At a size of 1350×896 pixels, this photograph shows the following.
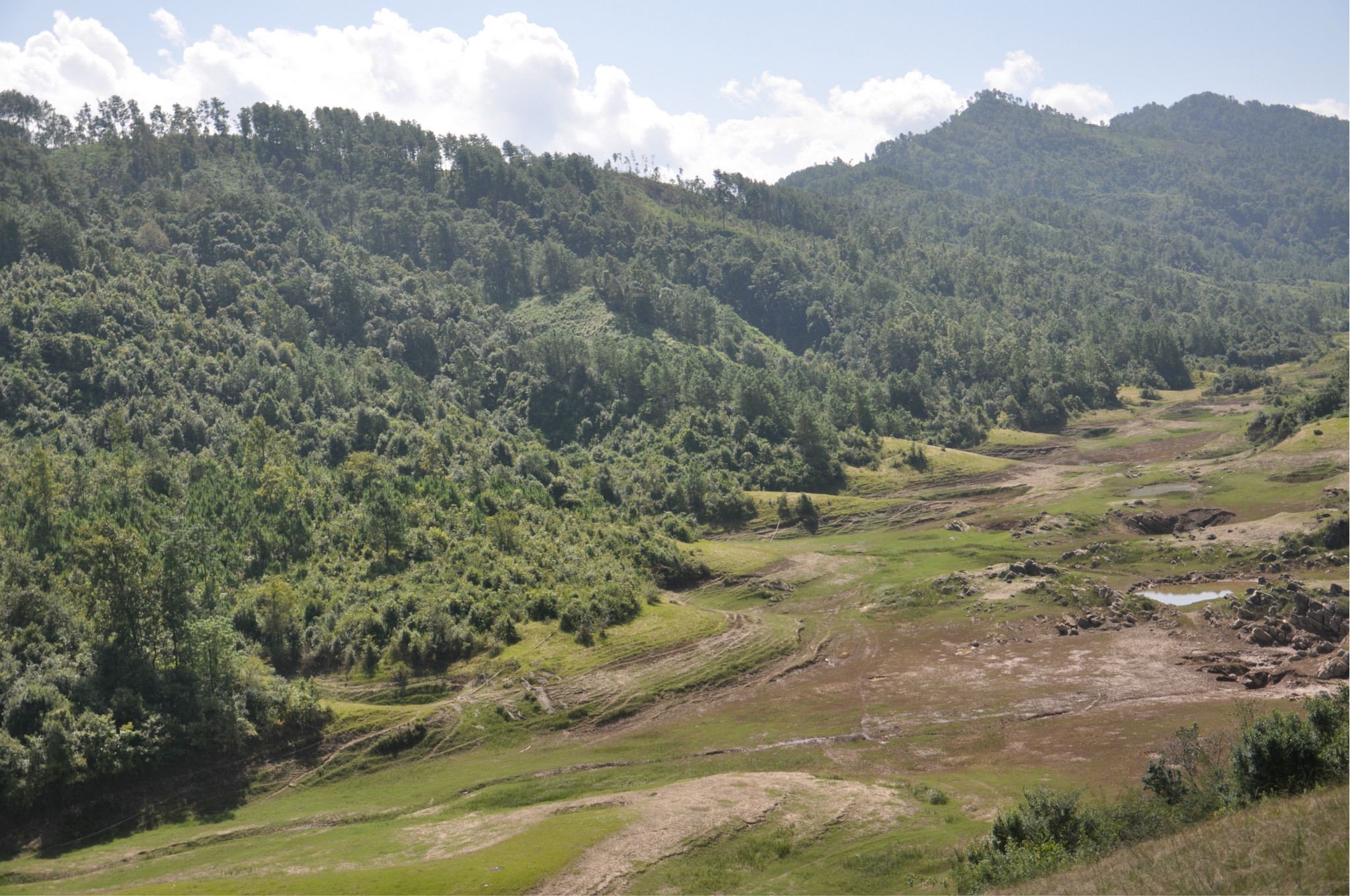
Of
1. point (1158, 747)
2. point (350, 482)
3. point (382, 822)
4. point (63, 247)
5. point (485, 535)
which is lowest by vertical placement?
point (1158, 747)

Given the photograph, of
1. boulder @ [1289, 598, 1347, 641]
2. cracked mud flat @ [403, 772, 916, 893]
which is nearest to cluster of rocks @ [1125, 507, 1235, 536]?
boulder @ [1289, 598, 1347, 641]

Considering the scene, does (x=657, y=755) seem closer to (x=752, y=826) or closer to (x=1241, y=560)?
(x=752, y=826)

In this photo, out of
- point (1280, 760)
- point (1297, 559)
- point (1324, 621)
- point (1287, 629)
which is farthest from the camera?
point (1297, 559)

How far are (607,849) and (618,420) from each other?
5571 inches

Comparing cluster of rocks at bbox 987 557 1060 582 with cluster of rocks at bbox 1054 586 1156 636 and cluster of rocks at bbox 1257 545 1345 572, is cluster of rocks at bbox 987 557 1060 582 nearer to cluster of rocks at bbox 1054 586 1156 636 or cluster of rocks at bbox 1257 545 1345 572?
cluster of rocks at bbox 1054 586 1156 636

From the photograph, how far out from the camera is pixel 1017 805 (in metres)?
45.7

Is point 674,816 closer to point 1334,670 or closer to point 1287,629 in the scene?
point 1334,670

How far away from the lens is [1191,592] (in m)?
89.5

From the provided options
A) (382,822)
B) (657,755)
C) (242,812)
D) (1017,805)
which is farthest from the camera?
(657,755)

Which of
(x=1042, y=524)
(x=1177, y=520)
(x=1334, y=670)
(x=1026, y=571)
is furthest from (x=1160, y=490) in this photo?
(x=1334, y=670)

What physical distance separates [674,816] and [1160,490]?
109101mm

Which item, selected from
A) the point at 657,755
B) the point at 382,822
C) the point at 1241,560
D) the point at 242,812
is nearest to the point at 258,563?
the point at 242,812

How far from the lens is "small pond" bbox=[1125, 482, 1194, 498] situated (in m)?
127

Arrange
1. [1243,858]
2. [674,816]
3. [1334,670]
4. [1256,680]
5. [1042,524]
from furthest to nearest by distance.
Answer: [1042,524] → [1256,680] → [1334,670] → [674,816] → [1243,858]
